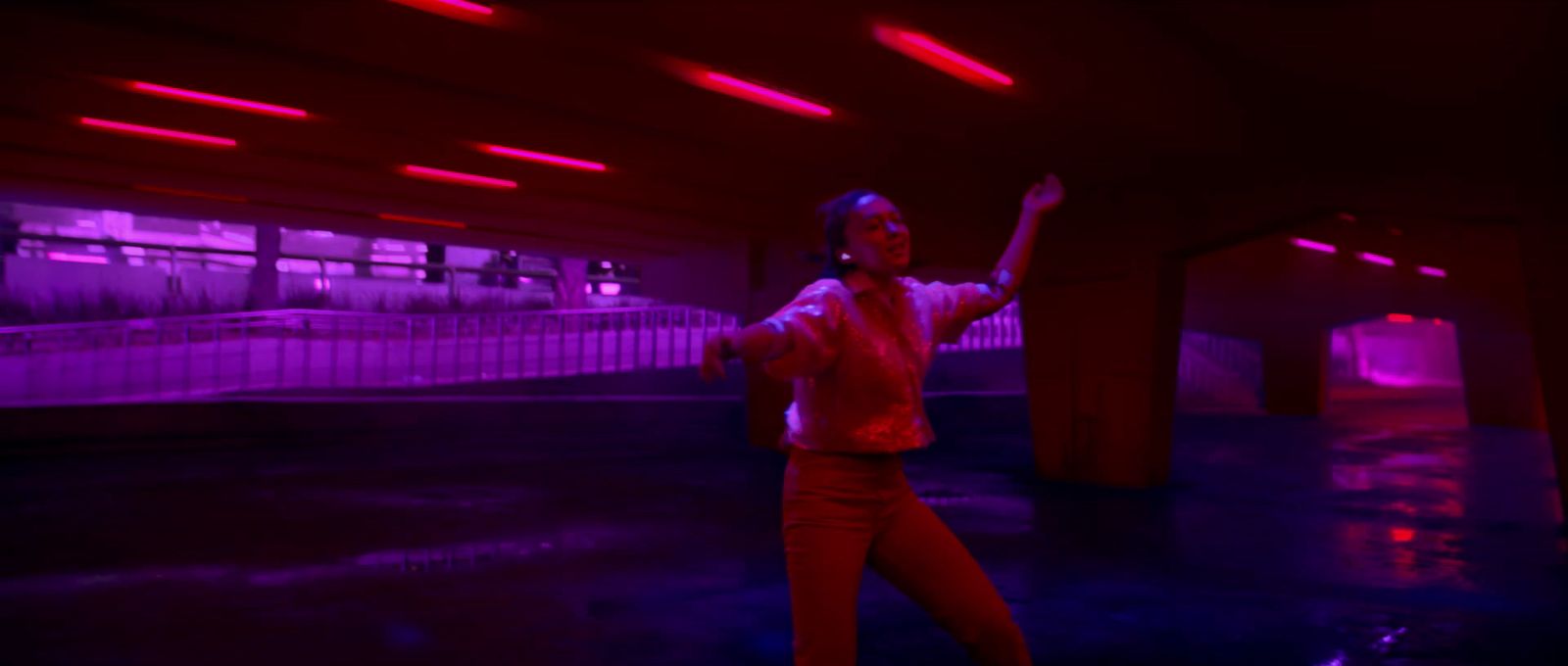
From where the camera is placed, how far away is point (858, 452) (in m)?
3.01

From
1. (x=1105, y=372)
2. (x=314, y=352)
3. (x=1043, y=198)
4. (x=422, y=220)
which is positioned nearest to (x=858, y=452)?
(x=1043, y=198)

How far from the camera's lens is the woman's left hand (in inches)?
146

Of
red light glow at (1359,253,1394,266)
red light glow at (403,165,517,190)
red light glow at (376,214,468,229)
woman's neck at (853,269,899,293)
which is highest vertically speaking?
red light glow at (1359,253,1394,266)

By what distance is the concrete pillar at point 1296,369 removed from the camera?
101 ft

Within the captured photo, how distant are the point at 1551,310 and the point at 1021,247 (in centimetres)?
771

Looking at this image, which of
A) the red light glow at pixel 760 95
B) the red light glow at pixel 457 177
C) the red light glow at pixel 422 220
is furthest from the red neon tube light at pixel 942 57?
the red light glow at pixel 422 220

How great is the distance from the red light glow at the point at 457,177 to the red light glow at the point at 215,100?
2.64 meters

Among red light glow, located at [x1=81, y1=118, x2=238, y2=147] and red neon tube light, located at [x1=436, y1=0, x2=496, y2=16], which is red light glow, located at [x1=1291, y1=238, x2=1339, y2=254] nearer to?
red neon tube light, located at [x1=436, y1=0, x2=496, y2=16]

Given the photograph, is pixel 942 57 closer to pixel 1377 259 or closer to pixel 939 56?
pixel 939 56

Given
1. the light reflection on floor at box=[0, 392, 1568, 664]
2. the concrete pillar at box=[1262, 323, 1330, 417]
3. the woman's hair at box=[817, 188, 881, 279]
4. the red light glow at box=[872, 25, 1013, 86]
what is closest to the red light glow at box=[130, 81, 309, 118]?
the light reflection on floor at box=[0, 392, 1568, 664]

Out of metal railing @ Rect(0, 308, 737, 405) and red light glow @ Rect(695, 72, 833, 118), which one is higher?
red light glow @ Rect(695, 72, 833, 118)

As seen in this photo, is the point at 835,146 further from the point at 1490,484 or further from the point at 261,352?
the point at 261,352

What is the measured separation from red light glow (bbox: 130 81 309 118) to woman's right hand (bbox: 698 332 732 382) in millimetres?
7762

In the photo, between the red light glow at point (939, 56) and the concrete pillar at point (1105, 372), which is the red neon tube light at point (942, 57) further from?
the concrete pillar at point (1105, 372)
